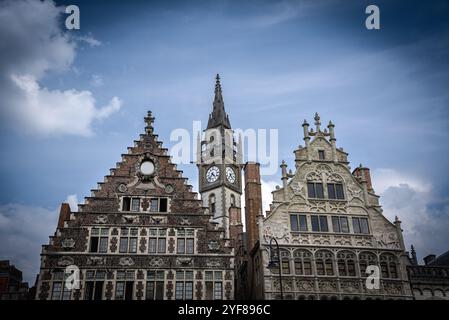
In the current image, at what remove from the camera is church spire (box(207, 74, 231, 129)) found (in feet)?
273

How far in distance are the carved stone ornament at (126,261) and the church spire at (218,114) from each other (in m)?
56.9

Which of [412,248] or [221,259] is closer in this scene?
[221,259]

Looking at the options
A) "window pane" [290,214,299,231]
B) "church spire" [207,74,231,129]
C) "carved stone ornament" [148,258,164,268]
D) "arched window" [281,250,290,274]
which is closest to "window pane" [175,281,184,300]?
"carved stone ornament" [148,258,164,268]

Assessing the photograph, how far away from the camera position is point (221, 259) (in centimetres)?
2780

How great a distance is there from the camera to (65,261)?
1055 inches

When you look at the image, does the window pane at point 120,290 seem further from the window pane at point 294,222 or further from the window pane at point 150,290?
the window pane at point 294,222

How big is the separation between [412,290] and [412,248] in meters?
16.9

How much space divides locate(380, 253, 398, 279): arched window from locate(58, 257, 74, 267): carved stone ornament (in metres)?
19.3

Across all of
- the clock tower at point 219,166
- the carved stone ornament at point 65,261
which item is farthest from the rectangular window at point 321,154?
the clock tower at point 219,166

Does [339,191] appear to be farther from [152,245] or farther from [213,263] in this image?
[152,245]
